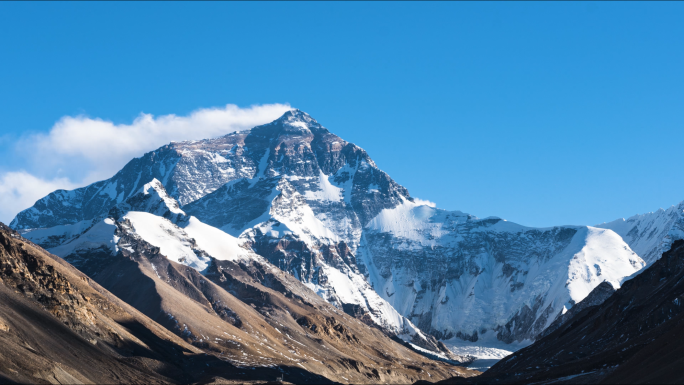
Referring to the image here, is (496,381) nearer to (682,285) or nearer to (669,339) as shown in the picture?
(682,285)

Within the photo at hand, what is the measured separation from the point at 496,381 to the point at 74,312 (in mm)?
102584

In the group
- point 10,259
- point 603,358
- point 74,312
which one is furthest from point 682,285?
point 10,259

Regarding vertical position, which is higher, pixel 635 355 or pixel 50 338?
pixel 635 355

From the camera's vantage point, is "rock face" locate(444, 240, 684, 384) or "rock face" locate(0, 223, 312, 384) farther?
"rock face" locate(0, 223, 312, 384)

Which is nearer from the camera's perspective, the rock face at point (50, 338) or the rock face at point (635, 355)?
the rock face at point (635, 355)

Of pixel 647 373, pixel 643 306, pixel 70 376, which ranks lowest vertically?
pixel 70 376

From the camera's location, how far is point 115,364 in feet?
577

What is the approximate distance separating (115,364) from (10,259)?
39.6m

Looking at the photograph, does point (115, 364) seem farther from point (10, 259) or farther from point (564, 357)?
point (564, 357)

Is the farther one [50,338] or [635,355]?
[50,338]

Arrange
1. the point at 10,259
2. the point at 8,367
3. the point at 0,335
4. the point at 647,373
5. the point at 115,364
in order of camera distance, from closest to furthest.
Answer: the point at 647,373 → the point at 8,367 → the point at 0,335 → the point at 115,364 → the point at 10,259

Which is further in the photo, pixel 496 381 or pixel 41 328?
pixel 496 381

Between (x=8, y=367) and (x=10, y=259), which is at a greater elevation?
(x=10, y=259)

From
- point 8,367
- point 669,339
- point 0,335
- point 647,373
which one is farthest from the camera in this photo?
point 0,335
